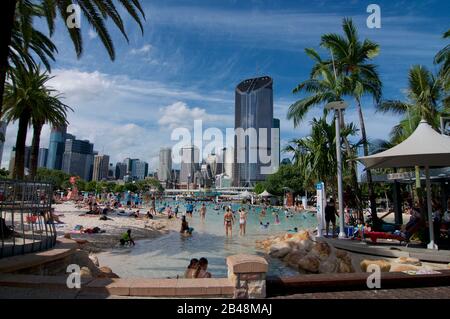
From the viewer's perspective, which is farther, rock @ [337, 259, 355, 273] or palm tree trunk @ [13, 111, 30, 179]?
palm tree trunk @ [13, 111, 30, 179]

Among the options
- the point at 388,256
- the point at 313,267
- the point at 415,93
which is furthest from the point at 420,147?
the point at 415,93

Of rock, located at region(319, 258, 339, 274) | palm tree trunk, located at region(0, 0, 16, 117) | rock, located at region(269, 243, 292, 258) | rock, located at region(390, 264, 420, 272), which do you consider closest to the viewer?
rock, located at region(390, 264, 420, 272)

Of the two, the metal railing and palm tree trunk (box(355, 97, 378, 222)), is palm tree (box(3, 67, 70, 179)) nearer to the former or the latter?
the metal railing

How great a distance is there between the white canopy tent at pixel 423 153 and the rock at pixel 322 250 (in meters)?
2.96

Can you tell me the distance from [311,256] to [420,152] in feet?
16.1

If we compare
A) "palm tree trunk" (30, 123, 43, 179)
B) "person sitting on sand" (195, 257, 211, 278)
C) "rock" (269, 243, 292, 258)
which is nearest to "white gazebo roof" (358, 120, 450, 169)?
"rock" (269, 243, 292, 258)

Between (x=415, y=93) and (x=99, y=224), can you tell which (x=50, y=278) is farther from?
(x=415, y=93)

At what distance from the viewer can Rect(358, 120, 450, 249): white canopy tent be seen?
881cm

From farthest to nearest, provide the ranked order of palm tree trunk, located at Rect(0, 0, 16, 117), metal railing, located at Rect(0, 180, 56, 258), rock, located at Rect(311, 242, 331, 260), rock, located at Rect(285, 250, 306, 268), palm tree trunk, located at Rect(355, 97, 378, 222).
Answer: palm tree trunk, located at Rect(355, 97, 378, 222), rock, located at Rect(285, 250, 306, 268), rock, located at Rect(311, 242, 331, 260), palm tree trunk, located at Rect(0, 0, 16, 117), metal railing, located at Rect(0, 180, 56, 258)

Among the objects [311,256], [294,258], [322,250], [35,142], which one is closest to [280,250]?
[294,258]

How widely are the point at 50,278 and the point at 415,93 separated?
23.6 m

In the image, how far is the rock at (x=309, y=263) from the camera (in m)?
10.6

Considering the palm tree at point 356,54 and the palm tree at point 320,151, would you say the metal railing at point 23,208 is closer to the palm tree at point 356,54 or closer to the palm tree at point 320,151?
the palm tree at point 320,151

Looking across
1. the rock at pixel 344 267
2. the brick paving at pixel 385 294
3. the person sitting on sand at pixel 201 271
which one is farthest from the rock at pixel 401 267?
the person sitting on sand at pixel 201 271
